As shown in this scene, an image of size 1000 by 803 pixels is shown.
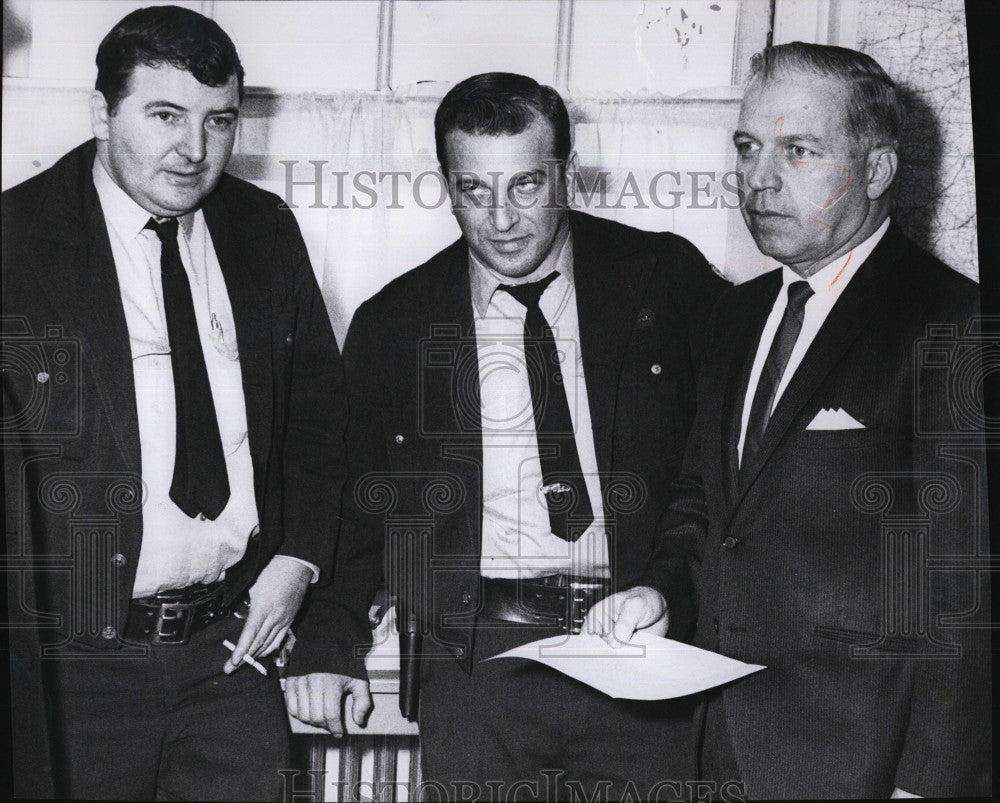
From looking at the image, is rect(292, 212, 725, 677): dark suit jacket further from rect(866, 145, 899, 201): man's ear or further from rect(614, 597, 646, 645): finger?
rect(866, 145, 899, 201): man's ear

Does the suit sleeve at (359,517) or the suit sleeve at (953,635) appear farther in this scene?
the suit sleeve at (359,517)

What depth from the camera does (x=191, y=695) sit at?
7.22 ft

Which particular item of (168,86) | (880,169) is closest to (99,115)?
(168,86)

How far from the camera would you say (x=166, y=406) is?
2213 millimetres

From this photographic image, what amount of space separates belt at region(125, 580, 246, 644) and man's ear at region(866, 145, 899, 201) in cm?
161

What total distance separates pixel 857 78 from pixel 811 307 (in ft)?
1.61

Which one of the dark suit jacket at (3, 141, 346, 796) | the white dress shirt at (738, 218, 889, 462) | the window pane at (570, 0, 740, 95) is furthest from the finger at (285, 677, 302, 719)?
the window pane at (570, 0, 740, 95)

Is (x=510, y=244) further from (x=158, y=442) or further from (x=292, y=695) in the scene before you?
(x=292, y=695)

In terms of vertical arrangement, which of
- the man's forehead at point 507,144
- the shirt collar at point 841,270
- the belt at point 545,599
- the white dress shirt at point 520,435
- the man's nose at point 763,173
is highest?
the man's forehead at point 507,144

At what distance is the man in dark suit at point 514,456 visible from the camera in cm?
223

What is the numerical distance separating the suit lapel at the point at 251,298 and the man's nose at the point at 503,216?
0.48m

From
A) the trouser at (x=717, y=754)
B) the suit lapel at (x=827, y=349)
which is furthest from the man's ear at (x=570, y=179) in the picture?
the trouser at (x=717, y=754)

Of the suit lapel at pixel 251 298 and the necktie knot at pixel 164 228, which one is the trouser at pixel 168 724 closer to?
the suit lapel at pixel 251 298

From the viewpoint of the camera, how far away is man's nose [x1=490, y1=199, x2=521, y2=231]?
2.24 metres
